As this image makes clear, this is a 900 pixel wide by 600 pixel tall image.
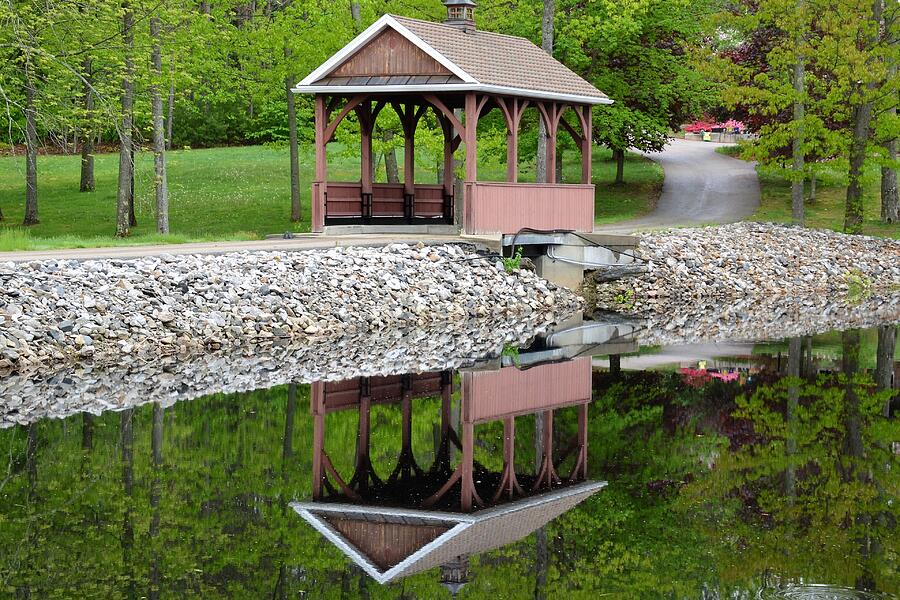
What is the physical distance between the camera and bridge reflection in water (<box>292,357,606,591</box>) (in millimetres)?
9195

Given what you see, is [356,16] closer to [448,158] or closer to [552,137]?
[448,158]

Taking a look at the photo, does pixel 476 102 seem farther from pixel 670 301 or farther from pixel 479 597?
pixel 479 597

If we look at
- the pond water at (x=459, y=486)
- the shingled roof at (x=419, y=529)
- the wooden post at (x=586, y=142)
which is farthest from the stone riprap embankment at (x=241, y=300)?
the shingled roof at (x=419, y=529)

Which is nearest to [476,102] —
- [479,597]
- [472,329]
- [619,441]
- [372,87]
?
[372,87]

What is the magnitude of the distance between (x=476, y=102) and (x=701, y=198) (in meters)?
21.4

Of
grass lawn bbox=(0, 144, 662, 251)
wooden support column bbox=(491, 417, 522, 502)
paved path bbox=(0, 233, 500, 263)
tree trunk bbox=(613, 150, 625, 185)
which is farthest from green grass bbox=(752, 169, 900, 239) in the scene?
wooden support column bbox=(491, 417, 522, 502)

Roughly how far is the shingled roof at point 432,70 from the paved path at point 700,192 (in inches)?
371

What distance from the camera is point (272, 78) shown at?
3744cm

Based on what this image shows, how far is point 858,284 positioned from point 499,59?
11.4 meters

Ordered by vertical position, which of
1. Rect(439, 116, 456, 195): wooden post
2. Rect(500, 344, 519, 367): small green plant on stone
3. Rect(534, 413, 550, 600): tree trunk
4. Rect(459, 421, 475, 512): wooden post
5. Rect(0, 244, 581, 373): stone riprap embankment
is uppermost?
Rect(439, 116, 456, 195): wooden post

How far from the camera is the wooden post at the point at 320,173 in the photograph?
26.8 meters

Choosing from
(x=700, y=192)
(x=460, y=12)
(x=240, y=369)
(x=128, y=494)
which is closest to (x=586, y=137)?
(x=460, y=12)

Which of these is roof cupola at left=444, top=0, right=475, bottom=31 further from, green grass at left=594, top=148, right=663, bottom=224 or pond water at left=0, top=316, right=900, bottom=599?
pond water at left=0, top=316, right=900, bottom=599

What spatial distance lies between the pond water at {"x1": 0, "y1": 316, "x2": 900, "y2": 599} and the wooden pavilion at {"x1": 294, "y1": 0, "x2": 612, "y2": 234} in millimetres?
9094
